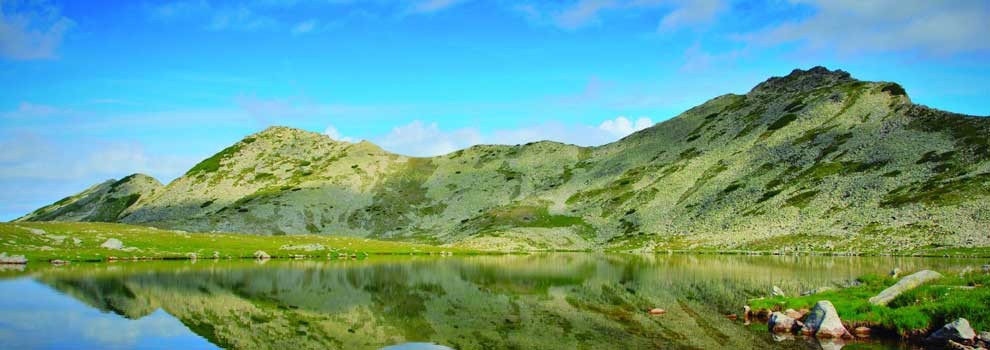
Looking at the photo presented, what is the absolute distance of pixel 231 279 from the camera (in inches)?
2274

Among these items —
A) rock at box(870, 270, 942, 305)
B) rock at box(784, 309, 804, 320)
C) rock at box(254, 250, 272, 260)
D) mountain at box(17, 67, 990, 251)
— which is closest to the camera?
rock at box(870, 270, 942, 305)

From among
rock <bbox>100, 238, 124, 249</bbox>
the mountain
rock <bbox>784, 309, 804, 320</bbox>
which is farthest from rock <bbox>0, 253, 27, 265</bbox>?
the mountain

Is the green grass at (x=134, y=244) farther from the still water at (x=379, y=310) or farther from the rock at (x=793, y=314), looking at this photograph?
the rock at (x=793, y=314)

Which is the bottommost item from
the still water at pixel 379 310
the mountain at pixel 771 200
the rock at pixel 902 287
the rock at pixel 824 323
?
the still water at pixel 379 310

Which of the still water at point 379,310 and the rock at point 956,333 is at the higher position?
the rock at point 956,333

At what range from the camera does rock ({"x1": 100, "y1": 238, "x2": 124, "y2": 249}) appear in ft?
291

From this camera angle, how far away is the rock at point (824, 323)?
94.3ft

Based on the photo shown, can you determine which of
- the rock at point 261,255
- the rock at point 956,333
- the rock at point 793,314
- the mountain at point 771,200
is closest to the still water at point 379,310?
the rock at point 956,333

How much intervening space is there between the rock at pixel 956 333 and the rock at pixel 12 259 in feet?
280

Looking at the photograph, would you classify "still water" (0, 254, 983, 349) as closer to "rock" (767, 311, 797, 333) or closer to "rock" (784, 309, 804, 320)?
"rock" (767, 311, 797, 333)

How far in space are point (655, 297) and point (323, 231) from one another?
152 m

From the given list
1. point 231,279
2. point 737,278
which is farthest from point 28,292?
point 737,278

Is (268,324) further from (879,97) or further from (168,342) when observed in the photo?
(879,97)

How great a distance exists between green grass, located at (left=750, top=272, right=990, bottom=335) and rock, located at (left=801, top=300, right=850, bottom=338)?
1.27 m
